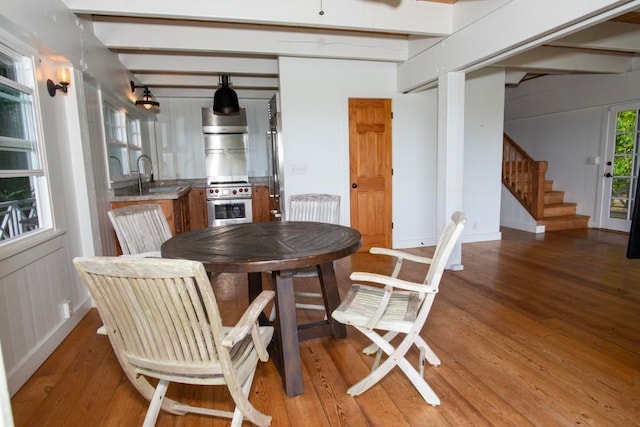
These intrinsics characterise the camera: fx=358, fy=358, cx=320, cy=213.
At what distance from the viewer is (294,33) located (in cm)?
402

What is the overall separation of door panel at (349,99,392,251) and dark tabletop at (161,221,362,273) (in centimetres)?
222

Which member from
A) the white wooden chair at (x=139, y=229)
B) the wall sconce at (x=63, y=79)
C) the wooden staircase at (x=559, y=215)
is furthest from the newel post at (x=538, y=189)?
the wall sconce at (x=63, y=79)

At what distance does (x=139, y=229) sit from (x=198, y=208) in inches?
129

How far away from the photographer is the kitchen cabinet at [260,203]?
617 centimetres

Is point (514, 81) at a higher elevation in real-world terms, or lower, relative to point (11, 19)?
higher

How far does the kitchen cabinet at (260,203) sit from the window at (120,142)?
1.89 m

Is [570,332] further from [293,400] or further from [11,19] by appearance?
[11,19]

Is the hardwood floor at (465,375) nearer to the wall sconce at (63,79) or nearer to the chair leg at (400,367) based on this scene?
the chair leg at (400,367)

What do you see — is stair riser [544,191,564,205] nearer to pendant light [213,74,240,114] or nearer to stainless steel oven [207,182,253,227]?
stainless steel oven [207,182,253,227]

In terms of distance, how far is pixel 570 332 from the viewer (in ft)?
8.09

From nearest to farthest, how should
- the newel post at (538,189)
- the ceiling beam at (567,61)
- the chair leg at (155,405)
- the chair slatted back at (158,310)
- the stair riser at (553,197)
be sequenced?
the chair slatted back at (158,310), the chair leg at (155,405), the ceiling beam at (567,61), the newel post at (538,189), the stair riser at (553,197)

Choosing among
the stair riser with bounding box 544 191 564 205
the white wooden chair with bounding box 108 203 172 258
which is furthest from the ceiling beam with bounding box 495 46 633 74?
the white wooden chair with bounding box 108 203 172 258

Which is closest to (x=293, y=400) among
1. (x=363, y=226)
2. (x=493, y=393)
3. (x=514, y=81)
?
(x=493, y=393)

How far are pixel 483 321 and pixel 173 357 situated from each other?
221cm
